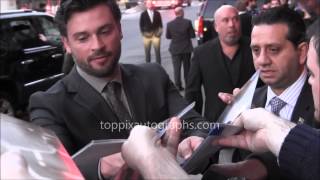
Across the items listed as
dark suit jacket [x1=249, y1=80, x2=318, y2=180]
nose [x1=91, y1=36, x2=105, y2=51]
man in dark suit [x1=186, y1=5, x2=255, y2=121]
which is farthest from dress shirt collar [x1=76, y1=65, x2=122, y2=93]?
man in dark suit [x1=186, y1=5, x2=255, y2=121]

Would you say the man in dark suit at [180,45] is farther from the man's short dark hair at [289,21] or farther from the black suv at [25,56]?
the man's short dark hair at [289,21]

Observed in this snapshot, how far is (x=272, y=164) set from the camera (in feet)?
5.28

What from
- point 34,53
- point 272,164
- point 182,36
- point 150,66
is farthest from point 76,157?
point 182,36

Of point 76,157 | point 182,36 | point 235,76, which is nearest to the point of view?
point 76,157

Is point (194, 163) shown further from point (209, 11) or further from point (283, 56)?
point (209, 11)

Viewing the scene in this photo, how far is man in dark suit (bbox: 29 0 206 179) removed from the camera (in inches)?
83.4

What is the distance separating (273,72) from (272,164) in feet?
5.46

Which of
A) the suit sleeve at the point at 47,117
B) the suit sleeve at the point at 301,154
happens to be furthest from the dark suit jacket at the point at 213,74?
the suit sleeve at the point at 301,154

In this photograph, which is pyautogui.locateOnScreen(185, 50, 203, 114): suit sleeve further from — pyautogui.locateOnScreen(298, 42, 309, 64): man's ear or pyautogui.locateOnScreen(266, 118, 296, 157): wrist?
pyautogui.locateOnScreen(266, 118, 296, 157): wrist

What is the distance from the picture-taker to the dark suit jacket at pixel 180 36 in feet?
36.1

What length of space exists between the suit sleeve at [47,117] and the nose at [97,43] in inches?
10.5

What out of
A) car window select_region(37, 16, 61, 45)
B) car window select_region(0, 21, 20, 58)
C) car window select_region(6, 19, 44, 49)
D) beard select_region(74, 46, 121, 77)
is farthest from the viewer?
car window select_region(37, 16, 61, 45)

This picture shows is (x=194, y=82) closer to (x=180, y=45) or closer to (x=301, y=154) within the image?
(x=301, y=154)

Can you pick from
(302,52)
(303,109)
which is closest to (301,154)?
(303,109)
